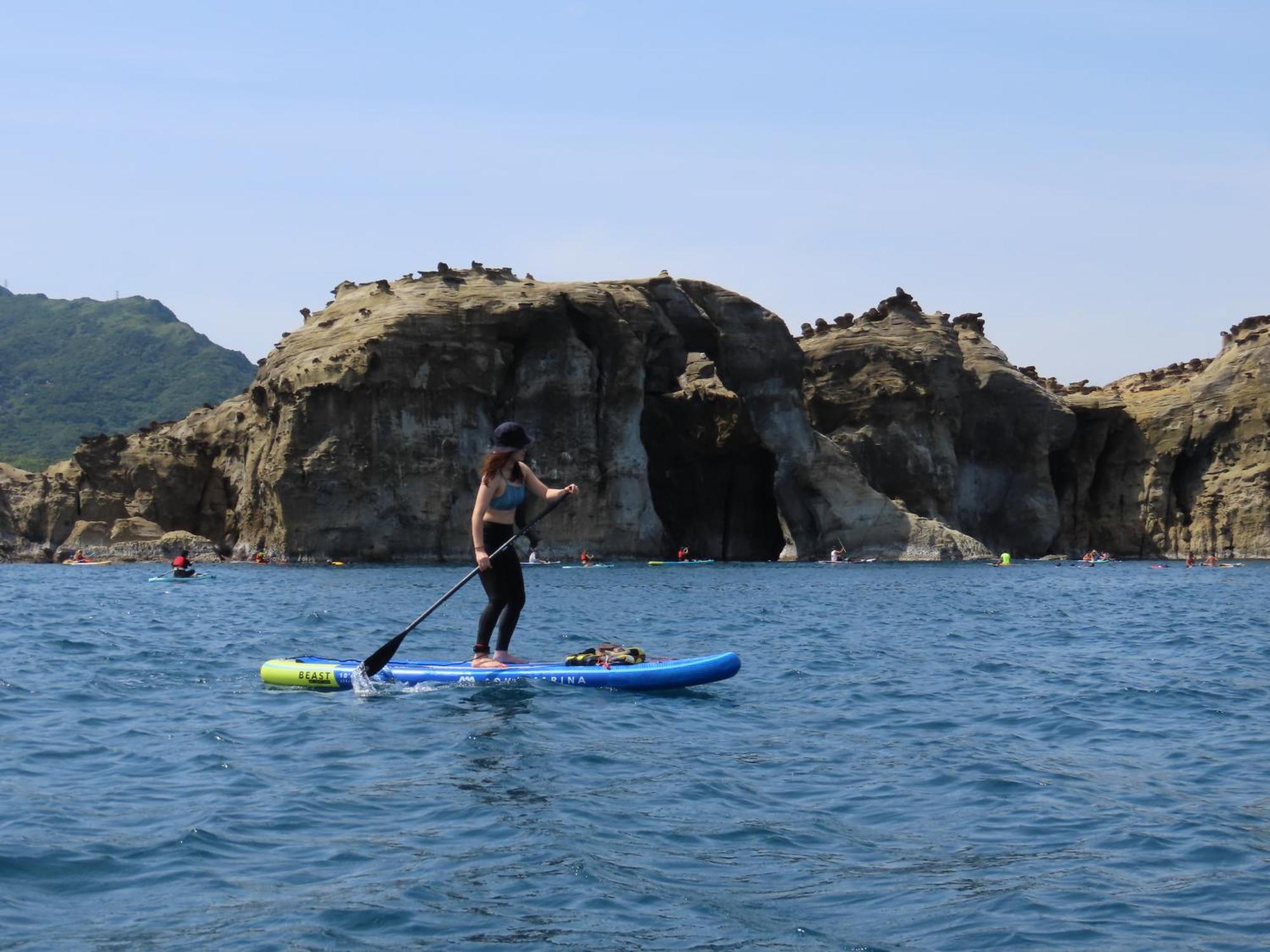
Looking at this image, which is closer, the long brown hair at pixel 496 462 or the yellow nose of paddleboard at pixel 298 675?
the long brown hair at pixel 496 462

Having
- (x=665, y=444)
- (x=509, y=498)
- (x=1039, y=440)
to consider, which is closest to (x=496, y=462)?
(x=509, y=498)

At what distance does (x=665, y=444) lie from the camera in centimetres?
7538

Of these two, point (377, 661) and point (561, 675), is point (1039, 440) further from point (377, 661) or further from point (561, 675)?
point (377, 661)

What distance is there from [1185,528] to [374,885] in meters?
85.0

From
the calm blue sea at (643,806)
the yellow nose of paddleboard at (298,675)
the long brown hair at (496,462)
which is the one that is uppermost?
the long brown hair at (496,462)

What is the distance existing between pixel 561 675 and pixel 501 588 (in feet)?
3.47

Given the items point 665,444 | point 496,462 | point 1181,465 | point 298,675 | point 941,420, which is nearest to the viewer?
point 496,462

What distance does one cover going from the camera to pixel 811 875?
7.39 m

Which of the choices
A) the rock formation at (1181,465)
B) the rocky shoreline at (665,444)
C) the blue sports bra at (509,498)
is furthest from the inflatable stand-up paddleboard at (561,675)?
the rock formation at (1181,465)

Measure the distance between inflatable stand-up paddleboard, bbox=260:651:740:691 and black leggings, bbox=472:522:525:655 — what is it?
0.35 metres

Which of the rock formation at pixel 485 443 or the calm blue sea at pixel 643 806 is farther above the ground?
the rock formation at pixel 485 443

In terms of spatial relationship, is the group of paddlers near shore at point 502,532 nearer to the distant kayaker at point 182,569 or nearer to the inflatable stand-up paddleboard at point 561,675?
the inflatable stand-up paddleboard at point 561,675

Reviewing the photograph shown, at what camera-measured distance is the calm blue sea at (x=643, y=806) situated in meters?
A: 6.53

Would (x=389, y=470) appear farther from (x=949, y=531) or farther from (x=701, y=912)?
(x=701, y=912)
